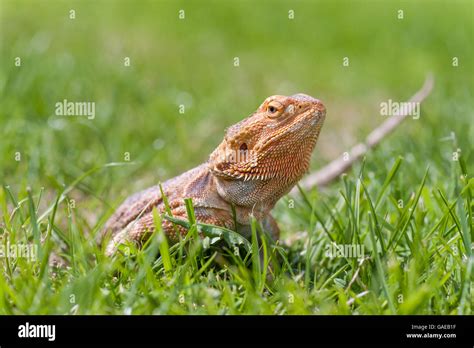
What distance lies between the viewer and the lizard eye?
384 centimetres

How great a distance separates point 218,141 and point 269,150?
3678 mm

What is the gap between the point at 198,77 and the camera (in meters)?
9.59

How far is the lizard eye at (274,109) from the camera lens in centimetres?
384

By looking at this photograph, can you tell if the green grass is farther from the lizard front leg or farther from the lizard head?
the lizard head

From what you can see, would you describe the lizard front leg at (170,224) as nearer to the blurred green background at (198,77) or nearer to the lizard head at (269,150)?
the lizard head at (269,150)

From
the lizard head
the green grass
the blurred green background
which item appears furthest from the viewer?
the blurred green background

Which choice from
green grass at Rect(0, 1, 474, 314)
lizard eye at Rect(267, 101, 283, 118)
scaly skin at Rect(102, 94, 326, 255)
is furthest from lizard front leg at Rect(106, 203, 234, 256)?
lizard eye at Rect(267, 101, 283, 118)

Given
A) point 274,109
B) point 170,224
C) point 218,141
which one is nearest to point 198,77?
point 218,141

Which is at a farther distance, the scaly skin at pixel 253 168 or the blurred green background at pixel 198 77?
the blurred green background at pixel 198 77

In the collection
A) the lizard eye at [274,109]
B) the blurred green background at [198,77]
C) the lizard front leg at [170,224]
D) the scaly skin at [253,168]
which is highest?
the blurred green background at [198,77]

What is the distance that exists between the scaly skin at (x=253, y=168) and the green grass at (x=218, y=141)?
184 mm

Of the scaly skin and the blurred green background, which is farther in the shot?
the blurred green background

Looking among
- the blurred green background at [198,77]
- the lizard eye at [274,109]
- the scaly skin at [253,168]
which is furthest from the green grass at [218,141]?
the lizard eye at [274,109]

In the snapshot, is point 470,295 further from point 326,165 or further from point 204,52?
point 204,52
